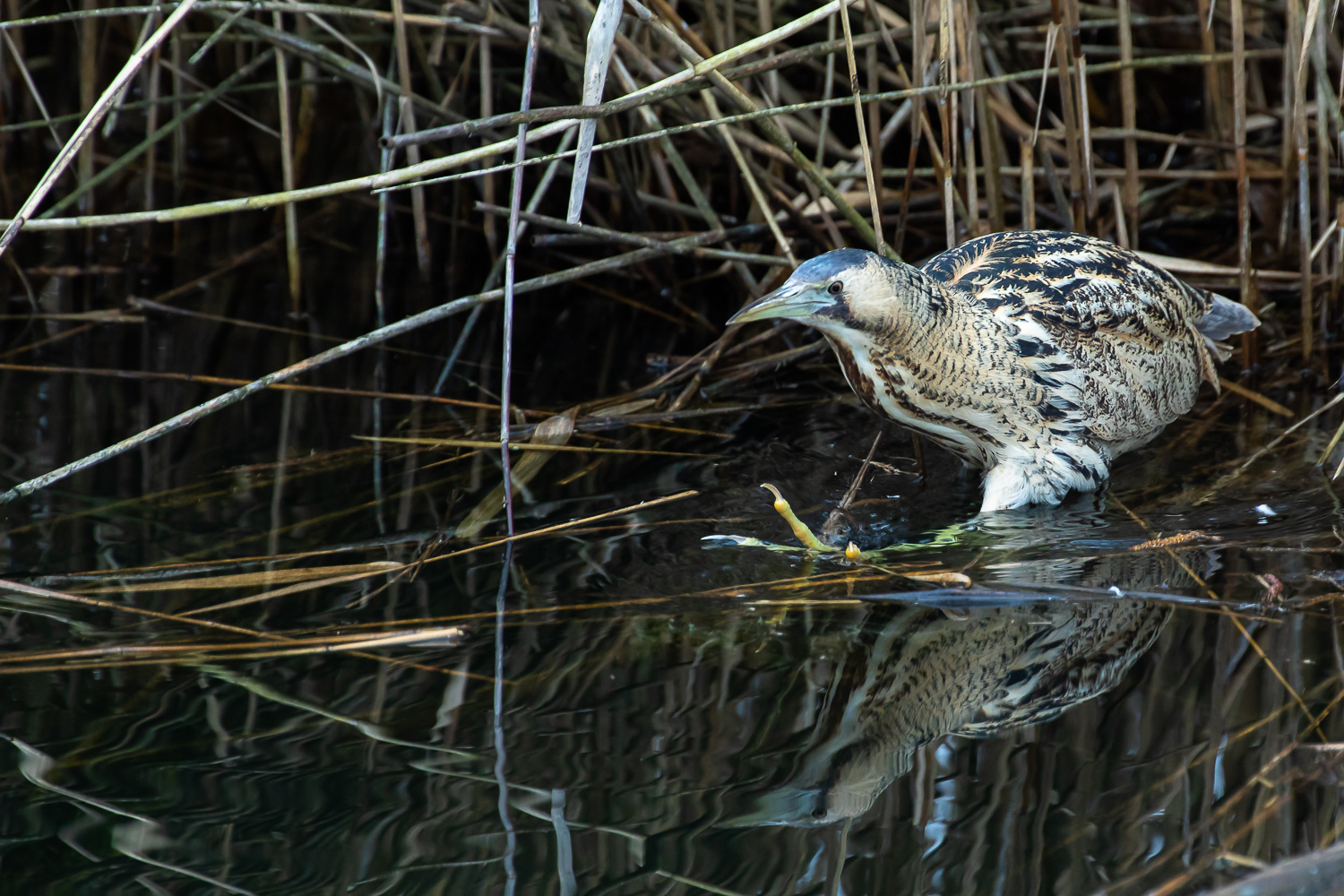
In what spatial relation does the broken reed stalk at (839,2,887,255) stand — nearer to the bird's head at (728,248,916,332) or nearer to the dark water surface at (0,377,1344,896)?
the bird's head at (728,248,916,332)

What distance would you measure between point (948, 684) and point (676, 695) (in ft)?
1.52

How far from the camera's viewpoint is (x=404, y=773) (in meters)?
1.92

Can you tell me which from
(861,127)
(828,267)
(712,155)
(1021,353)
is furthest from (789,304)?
(712,155)

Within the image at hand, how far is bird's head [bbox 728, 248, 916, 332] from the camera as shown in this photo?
267 centimetres

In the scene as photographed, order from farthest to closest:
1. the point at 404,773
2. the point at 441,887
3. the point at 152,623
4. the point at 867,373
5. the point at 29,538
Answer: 1. the point at 867,373
2. the point at 29,538
3. the point at 152,623
4. the point at 404,773
5. the point at 441,887

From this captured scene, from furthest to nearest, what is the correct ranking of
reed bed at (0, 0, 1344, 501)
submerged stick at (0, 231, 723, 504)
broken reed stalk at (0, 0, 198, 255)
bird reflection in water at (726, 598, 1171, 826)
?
1. reed bed at (0, 0, 1344, 501)
2. submerged stick at (0, 231, 723, 504)
3. broken reed stalk at (0, 0, 198, 255)
4. bird reflection in water at (726, 598, 1171, 826)

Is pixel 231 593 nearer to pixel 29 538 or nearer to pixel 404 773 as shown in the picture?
pixel 29 538


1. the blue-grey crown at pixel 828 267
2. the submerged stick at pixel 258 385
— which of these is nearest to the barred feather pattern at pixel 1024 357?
the blue-grey crown at pixel 828 267

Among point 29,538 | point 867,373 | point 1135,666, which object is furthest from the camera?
point 867,373

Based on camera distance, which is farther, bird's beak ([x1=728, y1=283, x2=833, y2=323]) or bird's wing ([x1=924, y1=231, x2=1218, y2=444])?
bird's wing ([x1=924, y1=231, x2=1218, y2=444])

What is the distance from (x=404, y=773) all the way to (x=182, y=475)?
1.54 metres

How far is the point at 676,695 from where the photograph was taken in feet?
7.04

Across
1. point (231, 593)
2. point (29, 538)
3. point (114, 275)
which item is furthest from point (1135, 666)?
point (114, 275)

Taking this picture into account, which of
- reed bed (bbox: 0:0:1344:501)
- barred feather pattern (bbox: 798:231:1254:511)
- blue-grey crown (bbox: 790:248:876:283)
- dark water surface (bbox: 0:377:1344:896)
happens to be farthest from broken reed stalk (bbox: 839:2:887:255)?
dark water surface (bbox: 0:377:1344:896)
